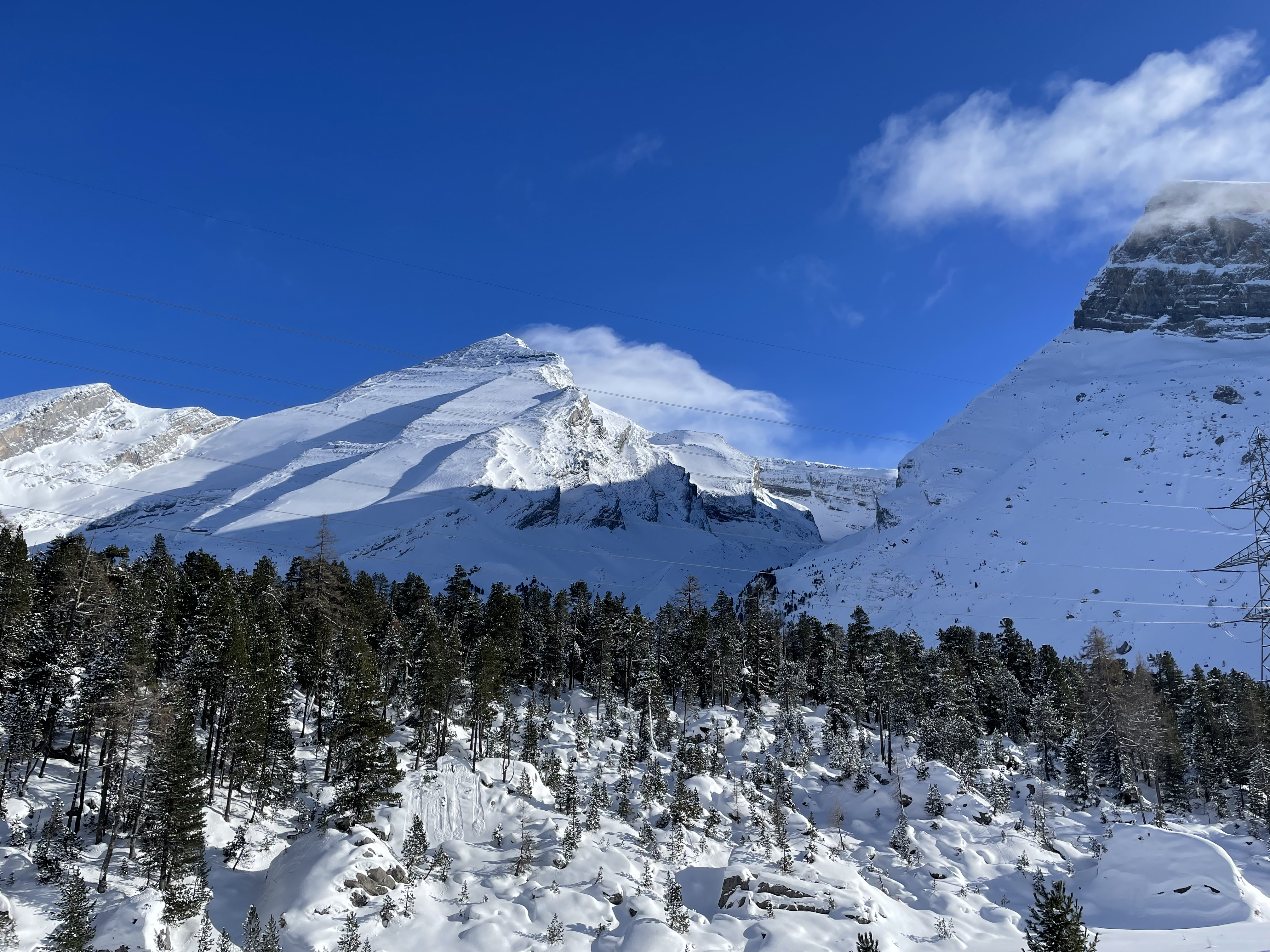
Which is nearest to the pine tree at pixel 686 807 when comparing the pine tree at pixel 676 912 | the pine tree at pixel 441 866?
the pine tree at pixel 676 912

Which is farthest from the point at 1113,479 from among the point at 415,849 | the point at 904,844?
the point at 415,849

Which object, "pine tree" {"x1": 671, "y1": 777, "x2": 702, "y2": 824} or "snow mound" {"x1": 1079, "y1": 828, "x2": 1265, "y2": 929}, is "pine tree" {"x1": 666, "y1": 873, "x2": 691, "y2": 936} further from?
"snow mound" {"x1": 1079, "y1": 828, "x2": 1265, "y2": 929}

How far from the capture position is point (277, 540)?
198 m

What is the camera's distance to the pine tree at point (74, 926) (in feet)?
86.1

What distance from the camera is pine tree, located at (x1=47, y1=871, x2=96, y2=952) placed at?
86.1 feet

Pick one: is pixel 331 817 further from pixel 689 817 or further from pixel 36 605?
pixel 36 605

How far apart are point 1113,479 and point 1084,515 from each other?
12.0m

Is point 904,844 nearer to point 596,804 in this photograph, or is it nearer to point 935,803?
point 935,803

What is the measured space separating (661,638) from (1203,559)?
77817mm

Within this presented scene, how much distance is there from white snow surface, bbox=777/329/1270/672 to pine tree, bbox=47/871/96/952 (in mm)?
100207

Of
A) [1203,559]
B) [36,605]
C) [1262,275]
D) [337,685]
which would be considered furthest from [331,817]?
[1262,275]

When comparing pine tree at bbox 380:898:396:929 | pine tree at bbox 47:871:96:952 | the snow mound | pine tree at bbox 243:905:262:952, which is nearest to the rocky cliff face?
the snow mound

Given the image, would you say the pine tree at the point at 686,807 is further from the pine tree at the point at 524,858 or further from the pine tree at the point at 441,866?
the pine tree at the point at 441,866

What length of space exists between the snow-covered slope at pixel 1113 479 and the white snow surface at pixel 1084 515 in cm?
32
